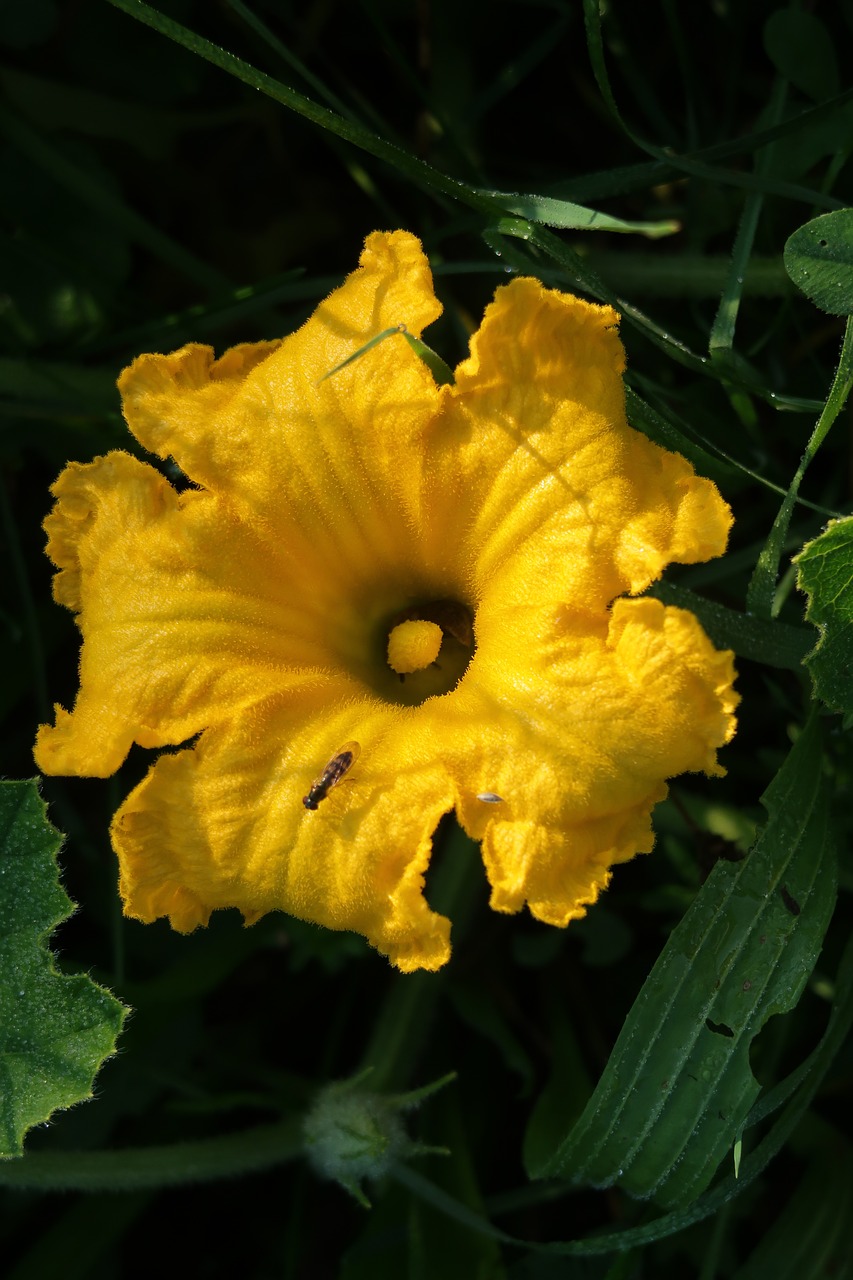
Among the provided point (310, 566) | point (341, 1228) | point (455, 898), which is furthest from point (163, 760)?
point (341, 1228)

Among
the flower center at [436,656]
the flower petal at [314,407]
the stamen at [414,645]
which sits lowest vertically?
the flower center at [436,656]

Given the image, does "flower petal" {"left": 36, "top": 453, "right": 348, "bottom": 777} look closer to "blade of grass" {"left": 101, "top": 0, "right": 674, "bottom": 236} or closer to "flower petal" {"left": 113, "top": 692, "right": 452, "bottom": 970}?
"flower petal" {"left": 113, "top": 692, "right": 452, "bottom": 970}

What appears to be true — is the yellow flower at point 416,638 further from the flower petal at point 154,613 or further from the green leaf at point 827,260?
the green leaf at point 827,260

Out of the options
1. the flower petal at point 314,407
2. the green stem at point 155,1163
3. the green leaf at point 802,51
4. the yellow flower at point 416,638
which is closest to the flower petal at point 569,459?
the yellow flower at point 416,638

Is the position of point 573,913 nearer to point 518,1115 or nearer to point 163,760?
point 163,760

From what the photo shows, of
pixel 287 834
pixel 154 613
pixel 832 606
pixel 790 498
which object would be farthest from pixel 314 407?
pixel 832 606

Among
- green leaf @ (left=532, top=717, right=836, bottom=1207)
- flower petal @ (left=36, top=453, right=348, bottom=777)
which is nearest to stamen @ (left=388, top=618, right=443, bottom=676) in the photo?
flower petal @ (left=36, top=453, right=348, bottom=777)
